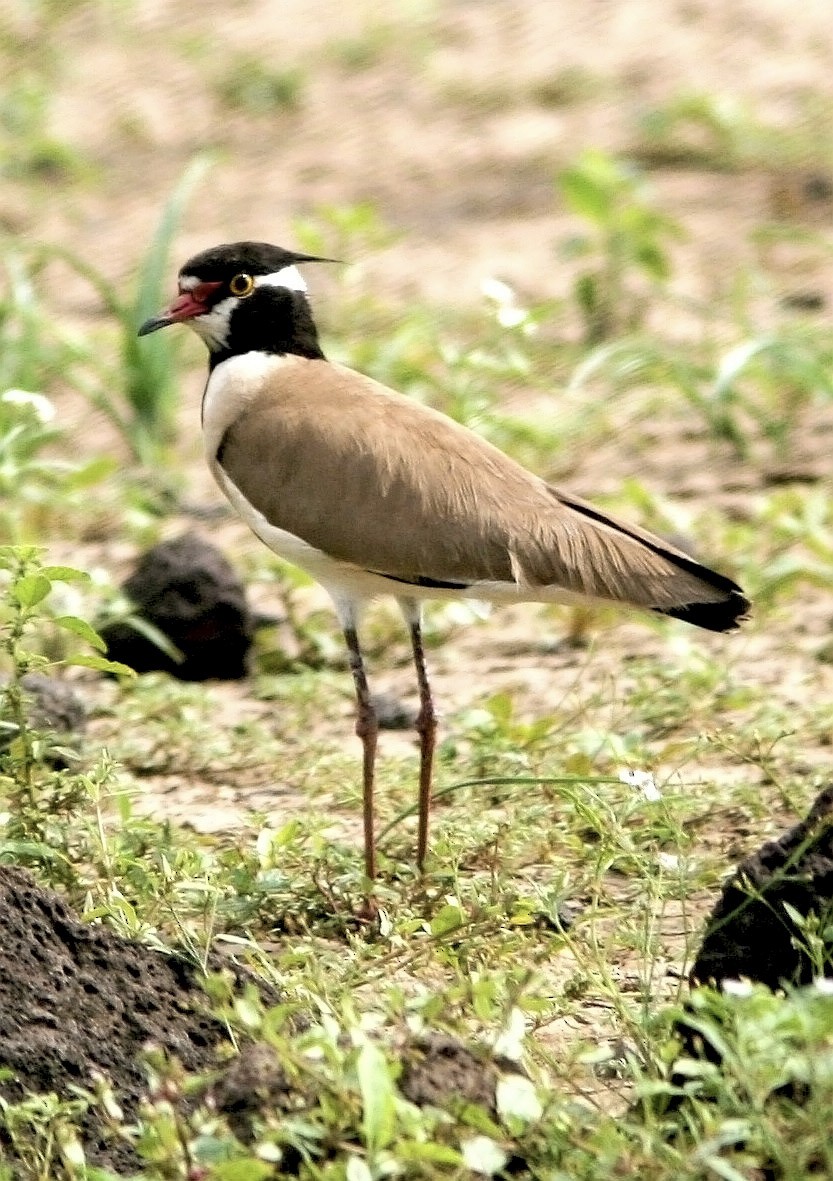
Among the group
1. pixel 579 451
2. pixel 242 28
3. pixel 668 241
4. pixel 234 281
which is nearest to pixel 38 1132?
pixel 234 281

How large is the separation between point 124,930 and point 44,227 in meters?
5.99

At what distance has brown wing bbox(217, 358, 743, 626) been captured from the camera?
4551 mm

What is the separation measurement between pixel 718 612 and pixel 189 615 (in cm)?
189

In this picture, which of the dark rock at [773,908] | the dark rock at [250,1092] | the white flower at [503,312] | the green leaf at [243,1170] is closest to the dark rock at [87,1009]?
the dark rock at [250,1092]

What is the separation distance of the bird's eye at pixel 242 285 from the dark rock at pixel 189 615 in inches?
45.9

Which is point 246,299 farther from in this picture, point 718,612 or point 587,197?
point 587,197

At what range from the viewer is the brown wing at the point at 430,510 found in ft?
14.9

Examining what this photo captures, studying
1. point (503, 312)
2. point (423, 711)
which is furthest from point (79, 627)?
point (503, 312)

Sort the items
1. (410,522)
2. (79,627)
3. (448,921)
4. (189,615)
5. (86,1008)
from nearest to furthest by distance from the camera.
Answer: (86,1008)
(448,921)
(79,627)
(410,522)
(189,615)

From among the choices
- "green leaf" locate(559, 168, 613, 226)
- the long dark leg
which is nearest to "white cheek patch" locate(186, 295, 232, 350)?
the long dark leg

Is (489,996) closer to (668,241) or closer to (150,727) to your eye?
(150,727)

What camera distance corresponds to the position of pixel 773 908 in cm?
355

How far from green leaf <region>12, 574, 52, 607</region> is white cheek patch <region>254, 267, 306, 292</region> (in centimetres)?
113

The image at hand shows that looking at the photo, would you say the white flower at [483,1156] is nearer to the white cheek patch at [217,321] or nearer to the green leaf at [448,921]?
the green leaf at [448,921]
